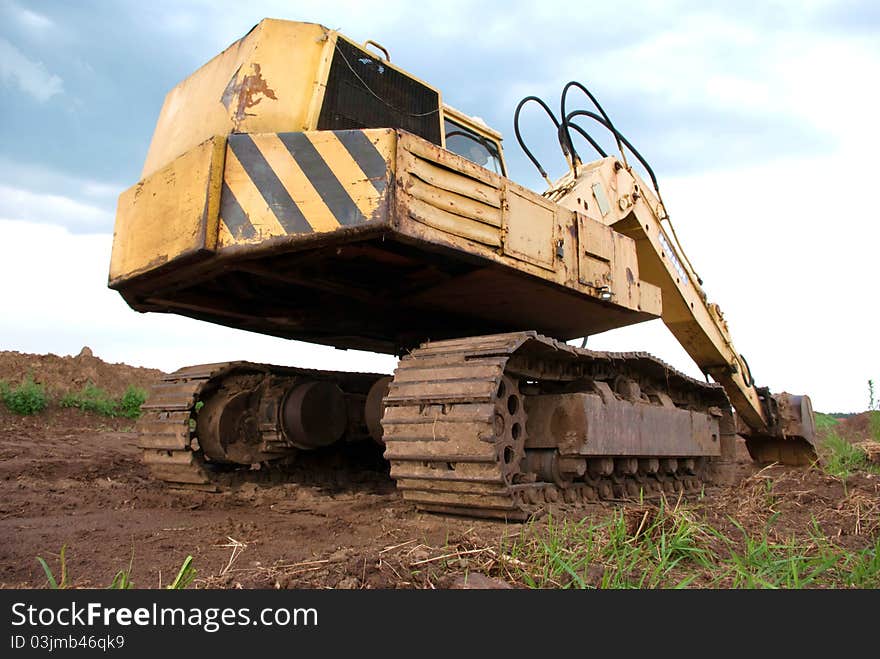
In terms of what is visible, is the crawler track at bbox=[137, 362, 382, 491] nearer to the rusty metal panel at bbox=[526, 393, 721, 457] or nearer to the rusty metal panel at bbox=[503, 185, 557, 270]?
the rusty metal panel at bbox=[526, 393, 721, 457]

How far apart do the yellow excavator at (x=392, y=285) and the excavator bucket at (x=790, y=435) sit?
8.19 feet

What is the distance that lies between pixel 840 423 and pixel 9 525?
665 inches

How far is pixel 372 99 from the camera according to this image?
14.3ft

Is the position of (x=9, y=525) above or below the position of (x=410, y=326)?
below

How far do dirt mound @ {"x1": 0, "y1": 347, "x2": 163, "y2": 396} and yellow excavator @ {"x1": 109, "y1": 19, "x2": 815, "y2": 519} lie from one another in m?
11.6

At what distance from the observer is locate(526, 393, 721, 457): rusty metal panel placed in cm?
429

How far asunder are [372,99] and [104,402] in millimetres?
12505

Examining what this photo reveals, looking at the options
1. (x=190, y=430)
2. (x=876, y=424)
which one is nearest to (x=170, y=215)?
(x=190, y=430)

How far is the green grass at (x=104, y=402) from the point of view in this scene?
14.5m

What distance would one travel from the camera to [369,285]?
462cm

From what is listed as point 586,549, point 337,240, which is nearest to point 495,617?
point 586,549

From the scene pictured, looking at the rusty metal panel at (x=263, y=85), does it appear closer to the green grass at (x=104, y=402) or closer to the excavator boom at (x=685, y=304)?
the excavator boom at (x=685, y=304)

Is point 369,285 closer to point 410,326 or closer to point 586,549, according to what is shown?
point 410,326

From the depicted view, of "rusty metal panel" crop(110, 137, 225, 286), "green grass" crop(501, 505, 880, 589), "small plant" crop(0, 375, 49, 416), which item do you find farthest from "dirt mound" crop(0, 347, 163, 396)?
"green grass" crop(501, 505, 880, 589)
